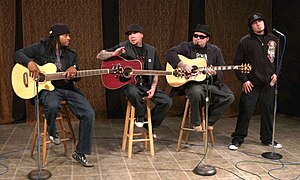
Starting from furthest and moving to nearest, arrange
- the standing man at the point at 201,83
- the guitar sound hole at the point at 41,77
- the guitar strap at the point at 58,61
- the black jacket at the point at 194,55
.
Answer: the black jacket at the point at 194,55 → the standing man at the point at 201,83 → the guitar strap at the point at 58,61 → the guitar sound hole at the point at 41,77

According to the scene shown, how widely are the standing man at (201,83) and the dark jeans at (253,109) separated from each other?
0.76ft

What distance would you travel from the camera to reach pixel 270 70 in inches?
169

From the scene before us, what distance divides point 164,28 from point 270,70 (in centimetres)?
191

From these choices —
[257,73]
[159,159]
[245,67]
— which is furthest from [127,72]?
[257,73]

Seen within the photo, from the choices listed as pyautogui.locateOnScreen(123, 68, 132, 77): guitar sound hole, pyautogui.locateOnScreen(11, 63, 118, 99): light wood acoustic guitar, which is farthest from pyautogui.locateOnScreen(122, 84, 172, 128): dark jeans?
pyautogui.locateOnScreen(11, 63, 118, 99): light wood acoustic guitar

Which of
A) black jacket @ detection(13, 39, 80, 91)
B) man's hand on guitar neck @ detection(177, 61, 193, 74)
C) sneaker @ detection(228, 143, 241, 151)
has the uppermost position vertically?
black jacket @ detection(13, 39, 80, 91)

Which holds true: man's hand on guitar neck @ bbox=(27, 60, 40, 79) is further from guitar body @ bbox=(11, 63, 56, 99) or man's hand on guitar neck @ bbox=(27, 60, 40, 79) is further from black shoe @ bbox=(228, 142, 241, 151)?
black shoe @ bbox=(228, 142, 241, 151)

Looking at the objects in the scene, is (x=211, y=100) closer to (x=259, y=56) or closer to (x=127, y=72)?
(x=259, y=56)

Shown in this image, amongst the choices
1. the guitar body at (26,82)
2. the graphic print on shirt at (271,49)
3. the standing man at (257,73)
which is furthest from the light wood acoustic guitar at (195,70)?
the guitar body at (26,82)

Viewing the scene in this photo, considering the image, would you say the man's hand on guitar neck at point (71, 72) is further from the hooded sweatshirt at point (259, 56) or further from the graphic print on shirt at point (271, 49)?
the graphic print on shirt at point (271, 49)

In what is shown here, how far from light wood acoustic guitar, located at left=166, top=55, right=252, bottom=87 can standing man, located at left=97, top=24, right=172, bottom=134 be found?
19 cm

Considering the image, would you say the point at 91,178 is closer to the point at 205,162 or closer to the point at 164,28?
the point at 205,162

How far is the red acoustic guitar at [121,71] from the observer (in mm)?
3990

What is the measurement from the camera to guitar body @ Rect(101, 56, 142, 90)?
3.99 meters
